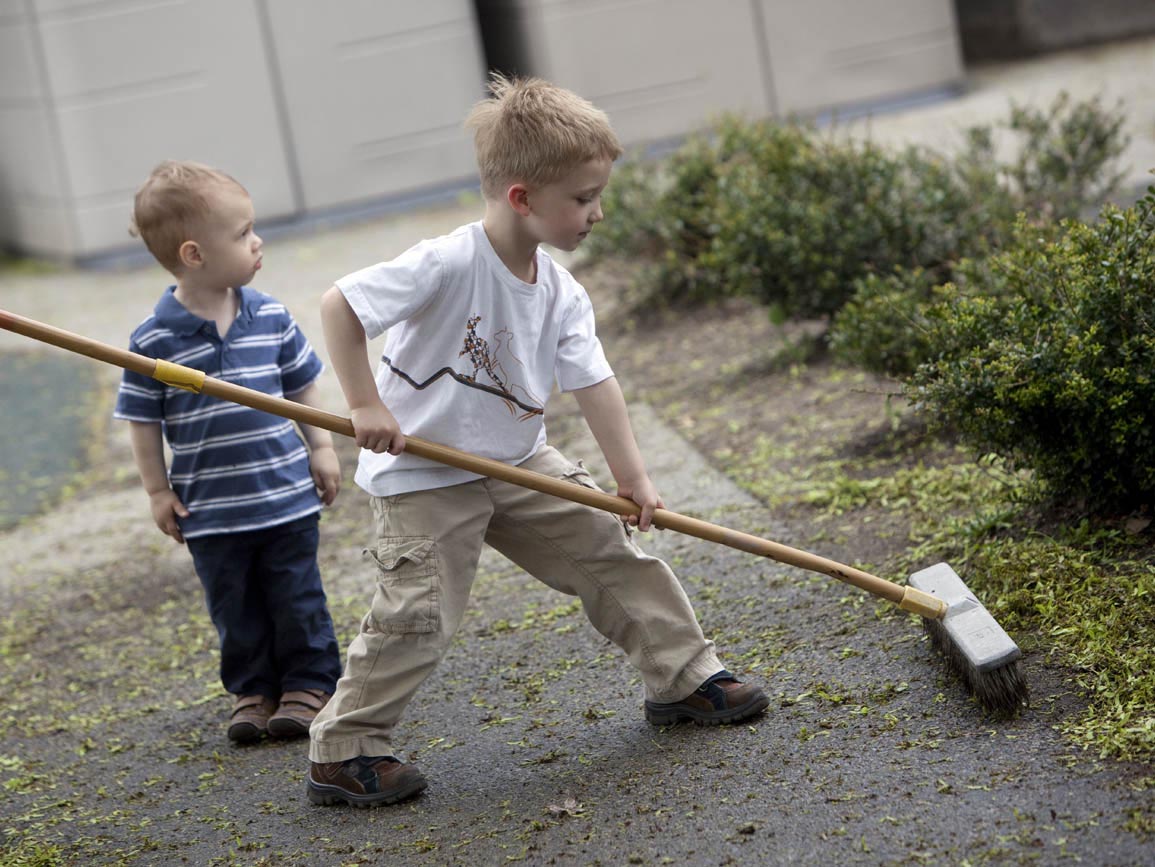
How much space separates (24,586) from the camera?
500cm

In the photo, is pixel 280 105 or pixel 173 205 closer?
pixel 173 205

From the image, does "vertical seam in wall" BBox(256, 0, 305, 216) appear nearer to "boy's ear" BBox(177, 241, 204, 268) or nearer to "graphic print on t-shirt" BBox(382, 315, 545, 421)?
"boy's ear" BBox(177, 241, 204, 268)

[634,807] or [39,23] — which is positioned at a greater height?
[39,23]

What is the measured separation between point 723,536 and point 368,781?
3.03ft

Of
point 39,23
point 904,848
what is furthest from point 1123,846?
point 39,23

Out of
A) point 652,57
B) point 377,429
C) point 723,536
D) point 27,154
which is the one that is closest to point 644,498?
point 723,536

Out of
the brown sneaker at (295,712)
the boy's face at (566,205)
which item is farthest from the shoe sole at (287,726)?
the boy's face at (566,205)

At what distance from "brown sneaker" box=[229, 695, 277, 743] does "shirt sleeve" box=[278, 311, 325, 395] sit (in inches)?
31.3

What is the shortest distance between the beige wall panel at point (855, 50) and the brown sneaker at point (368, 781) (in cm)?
774

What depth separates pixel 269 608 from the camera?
3.64 m

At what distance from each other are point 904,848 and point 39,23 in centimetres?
882

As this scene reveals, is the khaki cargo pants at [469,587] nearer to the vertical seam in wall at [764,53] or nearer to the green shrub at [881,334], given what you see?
the green shrub at [881,334]

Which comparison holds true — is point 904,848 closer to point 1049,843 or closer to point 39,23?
point 1049,843

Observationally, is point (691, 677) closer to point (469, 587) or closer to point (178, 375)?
point (469, 587)
